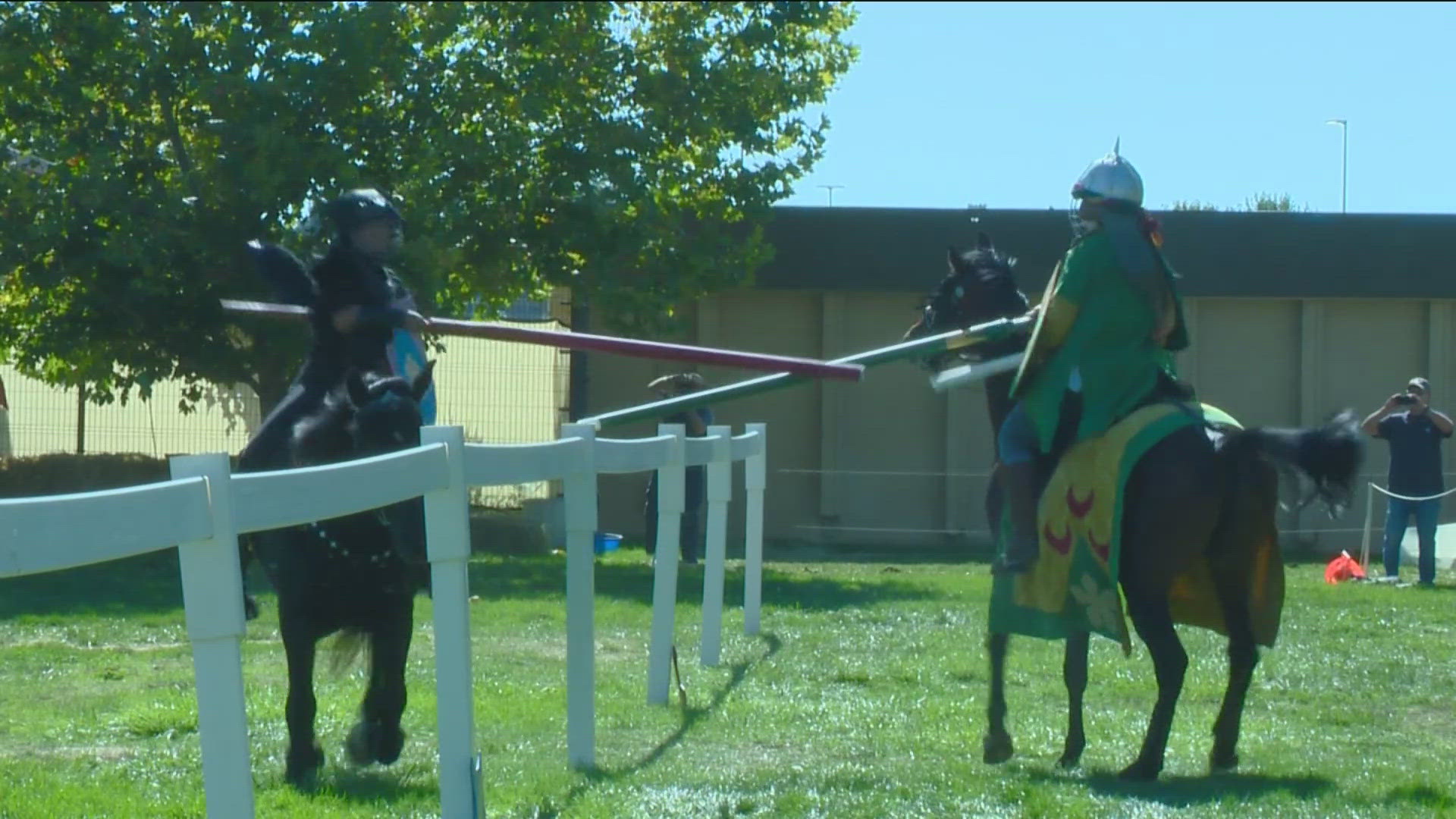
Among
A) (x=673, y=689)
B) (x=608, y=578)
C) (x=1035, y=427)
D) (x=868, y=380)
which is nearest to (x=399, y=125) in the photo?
(x=608, y=578)

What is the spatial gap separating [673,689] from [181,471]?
5376 millimetres

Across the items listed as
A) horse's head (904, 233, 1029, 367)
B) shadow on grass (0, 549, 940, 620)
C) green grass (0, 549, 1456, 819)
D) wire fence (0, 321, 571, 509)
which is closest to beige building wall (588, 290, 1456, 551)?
wire fence (0, 321, 571, 509)

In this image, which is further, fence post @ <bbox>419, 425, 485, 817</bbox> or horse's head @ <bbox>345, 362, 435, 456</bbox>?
horse's head @ <bbox>345, 362, 435, 456</bbox>

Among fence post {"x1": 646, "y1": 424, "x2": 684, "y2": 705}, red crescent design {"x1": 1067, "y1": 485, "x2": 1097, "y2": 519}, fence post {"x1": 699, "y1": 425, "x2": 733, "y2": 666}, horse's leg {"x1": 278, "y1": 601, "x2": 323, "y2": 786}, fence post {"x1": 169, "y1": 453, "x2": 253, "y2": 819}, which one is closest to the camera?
fence post {"x1": 169, "y1": 453, "x2": 253, "y2": 819}

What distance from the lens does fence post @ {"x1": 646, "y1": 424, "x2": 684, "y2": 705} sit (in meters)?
8.01

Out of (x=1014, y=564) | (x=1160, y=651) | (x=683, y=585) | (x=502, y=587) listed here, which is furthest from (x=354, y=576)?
(x=683, y=585)

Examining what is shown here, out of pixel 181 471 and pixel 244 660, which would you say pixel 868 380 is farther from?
pixel 181 471

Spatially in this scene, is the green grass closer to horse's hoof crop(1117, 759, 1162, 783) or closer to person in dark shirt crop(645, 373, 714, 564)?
horse's hoof crop(1117, 759, 1162, 783)

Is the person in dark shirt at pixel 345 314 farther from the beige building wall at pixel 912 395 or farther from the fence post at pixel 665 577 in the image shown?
the beige building wall at pixel 912 395

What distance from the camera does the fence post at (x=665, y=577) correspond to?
801 centimetres

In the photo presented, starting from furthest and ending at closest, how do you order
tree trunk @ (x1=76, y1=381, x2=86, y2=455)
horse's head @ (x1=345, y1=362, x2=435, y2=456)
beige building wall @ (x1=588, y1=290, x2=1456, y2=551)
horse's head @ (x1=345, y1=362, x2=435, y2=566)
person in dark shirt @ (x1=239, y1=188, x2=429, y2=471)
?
beige building wall @ (x1=588, y1=290, x2=1456, y2=551), tree trunk @ (x1=76, y1=381, x2=86, y2=455), person in dark shirt @ (x1=239, y1=188, x2=429, y2=471), horse's head @ (x1=345, y1=362, x2=435, y2=456), horse's head @ (x1=345, y1=362, x2=435, y2=566)

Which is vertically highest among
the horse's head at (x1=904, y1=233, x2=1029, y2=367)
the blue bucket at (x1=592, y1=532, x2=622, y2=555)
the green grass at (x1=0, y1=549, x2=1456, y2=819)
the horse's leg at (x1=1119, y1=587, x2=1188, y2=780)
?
the horse's head at (x1=904, y1=233, x2=1029, y2=367)

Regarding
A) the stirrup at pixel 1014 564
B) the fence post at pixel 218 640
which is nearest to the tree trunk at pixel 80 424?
the stirrup at pixel 1014 564

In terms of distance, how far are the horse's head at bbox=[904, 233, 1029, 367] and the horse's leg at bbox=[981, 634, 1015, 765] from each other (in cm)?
124
